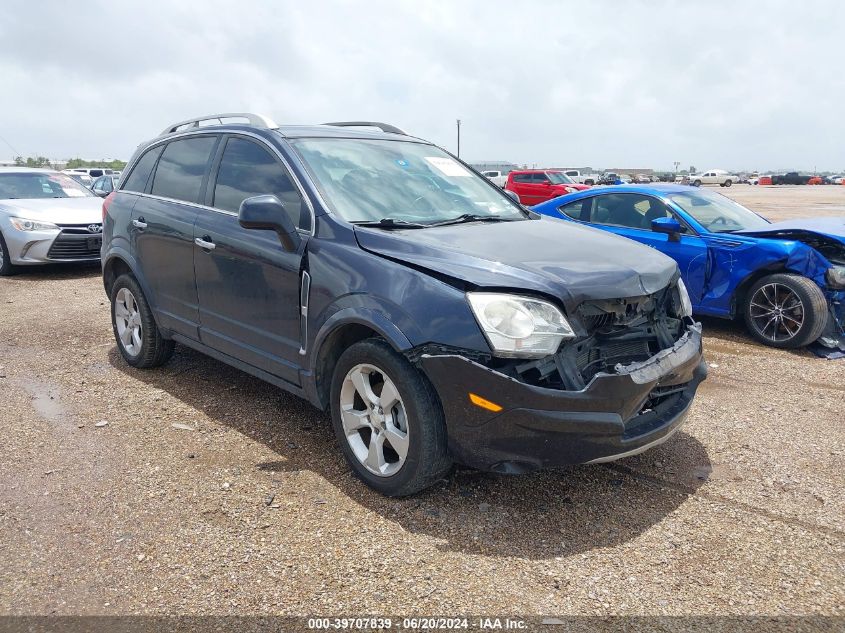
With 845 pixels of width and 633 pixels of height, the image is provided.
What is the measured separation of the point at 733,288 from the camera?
6426 mm

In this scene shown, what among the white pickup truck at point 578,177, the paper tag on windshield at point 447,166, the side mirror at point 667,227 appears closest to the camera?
the paper tag on windshield at point 447,166

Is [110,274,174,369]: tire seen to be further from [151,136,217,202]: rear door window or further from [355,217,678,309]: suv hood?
[355,217,678,309]: suv hood

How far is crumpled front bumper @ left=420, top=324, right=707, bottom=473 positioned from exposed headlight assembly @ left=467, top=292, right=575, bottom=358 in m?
0.13

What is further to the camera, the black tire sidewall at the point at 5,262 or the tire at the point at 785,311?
the black tire sidewall at the point at 5,262

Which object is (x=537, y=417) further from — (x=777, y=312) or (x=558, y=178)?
(x=558, y=178)

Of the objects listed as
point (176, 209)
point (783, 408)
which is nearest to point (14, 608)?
point (176, 209)

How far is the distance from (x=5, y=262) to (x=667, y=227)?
9037mm

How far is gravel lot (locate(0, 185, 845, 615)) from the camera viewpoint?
8.71 ft

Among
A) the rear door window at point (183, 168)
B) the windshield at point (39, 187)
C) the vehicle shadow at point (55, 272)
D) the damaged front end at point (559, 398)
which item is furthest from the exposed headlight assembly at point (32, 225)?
the damaged front end at point (559, 398)

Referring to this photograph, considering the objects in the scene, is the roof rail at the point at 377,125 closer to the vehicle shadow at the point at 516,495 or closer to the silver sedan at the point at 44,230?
the vehicle shadow at the point at 516,495

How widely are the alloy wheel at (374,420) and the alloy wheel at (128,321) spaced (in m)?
2.52

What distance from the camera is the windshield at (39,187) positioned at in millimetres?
10422

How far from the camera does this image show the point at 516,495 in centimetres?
342

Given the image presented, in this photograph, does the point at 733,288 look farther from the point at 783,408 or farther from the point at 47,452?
the point at 47,452
